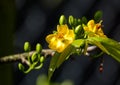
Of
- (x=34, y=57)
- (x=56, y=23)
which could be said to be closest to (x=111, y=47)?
(x=34, y=57)

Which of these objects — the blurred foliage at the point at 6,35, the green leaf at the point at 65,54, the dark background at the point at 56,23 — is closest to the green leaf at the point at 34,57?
the green leaf at the point at 65,54

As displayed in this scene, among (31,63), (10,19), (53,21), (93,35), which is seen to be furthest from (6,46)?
(53,21)

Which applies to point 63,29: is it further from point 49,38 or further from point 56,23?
point 56,23

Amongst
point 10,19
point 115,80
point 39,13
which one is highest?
point 39,13

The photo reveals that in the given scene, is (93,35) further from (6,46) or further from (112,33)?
(112,33)

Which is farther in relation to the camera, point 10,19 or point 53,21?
point 53,21

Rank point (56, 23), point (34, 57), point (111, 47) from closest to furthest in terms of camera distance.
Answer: point (111, 47) < point (34, 57) < point (56, 23)
